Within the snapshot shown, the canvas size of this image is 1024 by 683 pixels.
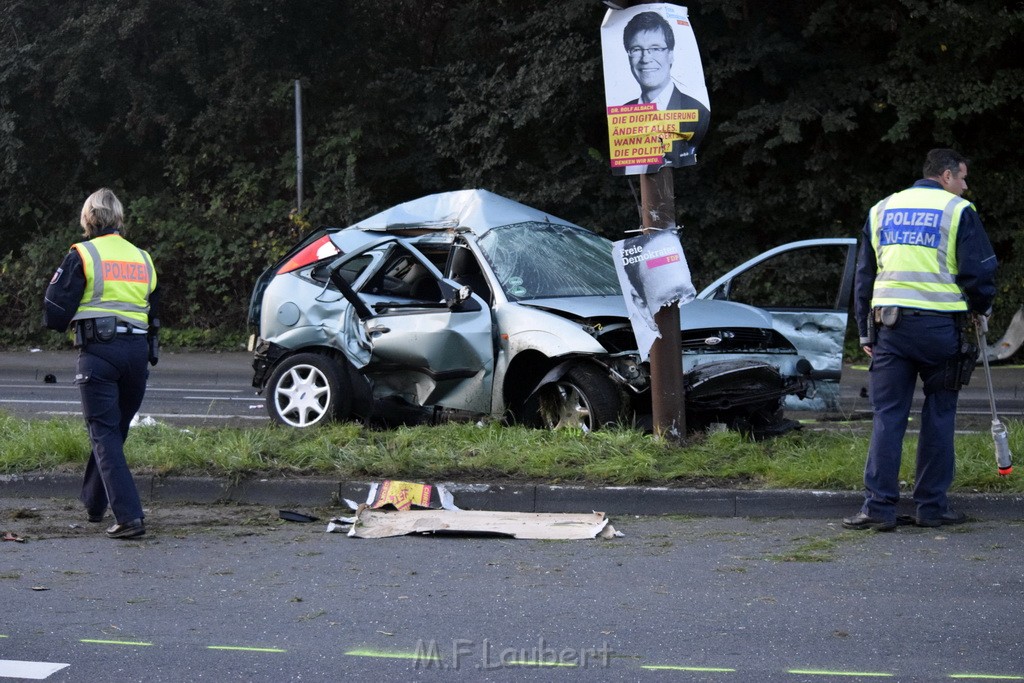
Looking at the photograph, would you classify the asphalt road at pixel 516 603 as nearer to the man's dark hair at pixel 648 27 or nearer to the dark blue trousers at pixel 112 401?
the dark blue trousers at pixel 112 401

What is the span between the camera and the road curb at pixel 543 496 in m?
6.74

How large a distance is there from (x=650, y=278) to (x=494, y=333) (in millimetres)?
1373

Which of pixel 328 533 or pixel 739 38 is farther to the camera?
pixel 739 38

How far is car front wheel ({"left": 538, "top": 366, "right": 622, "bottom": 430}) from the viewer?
26.7 ft

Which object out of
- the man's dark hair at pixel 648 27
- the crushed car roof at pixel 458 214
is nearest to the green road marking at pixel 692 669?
the man's dark hair at pixel 648 27

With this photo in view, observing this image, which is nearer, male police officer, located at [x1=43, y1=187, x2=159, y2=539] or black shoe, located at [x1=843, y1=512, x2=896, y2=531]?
black shoe, located at [x1=843, y1=512, x2=896, y2=531]

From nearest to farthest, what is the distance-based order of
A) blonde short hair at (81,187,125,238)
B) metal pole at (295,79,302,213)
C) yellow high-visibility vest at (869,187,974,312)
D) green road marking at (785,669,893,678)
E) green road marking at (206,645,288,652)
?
green road marking at (785,669,893,678)
green road marking at (206,645,288,652)
yellow high-visibility vest at (869,187,974,312)
blonde short hair at (81,187,125,238)
metal pole at (295,79,302,213)

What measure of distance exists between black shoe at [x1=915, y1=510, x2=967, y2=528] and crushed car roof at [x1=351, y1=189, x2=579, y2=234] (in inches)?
158

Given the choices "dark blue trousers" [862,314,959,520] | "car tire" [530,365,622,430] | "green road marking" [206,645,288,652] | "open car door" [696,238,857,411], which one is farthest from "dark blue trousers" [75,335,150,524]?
"open car door" [696,238,857,411]

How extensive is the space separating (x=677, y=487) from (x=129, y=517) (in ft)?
9.41

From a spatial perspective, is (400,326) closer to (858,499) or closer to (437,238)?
(437,238)

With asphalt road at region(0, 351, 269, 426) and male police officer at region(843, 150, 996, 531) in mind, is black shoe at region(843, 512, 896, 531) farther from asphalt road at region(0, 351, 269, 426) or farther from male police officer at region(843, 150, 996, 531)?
asphalt road at region(0, 351, 269, 426)

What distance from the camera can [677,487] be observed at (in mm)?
6938

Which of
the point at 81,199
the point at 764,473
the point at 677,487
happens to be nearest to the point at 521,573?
the point at 677,487
